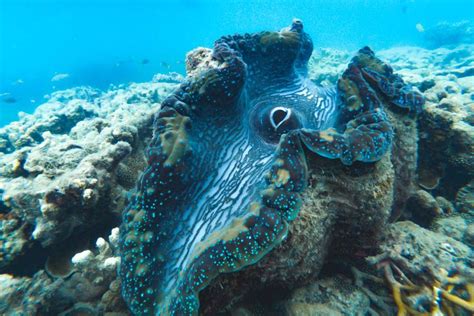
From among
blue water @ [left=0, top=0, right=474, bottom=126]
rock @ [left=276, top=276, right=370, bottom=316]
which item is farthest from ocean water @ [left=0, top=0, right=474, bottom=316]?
blue water @ [left=0, top=0, right=474, bottom=126]

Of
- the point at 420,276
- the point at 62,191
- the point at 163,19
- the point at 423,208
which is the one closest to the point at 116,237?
the point at 62,191

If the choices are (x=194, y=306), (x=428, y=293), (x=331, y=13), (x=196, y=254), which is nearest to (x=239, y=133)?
(x=196, y=254)

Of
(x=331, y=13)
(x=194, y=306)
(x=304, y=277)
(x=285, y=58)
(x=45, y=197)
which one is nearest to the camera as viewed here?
(x=194, y=306)

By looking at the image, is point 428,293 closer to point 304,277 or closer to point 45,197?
point 304,277

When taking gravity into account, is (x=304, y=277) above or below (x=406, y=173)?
below

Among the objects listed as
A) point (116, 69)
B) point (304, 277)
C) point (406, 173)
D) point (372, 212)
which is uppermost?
point (116, 69)

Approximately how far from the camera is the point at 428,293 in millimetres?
1896

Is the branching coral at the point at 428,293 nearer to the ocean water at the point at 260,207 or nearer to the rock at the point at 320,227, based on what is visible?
the ocean water at the point at 260,207

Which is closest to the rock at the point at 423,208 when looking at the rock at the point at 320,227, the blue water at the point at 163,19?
the rock at the point at 320,227

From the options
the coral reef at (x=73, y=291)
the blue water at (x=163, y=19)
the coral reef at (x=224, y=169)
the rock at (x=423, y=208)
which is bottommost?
the coral reef at (x=73, y=291)

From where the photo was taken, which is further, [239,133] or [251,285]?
[239,133]

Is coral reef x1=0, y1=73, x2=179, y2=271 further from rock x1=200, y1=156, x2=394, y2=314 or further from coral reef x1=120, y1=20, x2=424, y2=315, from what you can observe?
rock x1=200, y1=156, x2=394, y2=314

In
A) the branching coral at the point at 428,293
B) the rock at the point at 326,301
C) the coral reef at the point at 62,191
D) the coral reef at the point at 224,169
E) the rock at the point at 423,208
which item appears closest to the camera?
the coral reef at the point at 224,169

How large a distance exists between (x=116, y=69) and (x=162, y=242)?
131 ft
